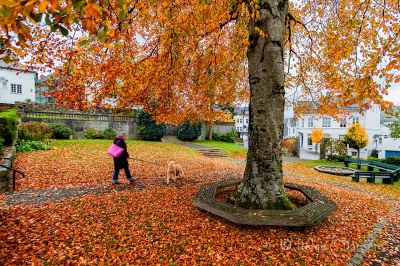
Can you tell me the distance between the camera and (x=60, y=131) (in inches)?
738

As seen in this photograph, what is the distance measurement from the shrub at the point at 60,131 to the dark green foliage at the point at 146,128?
7.06 m

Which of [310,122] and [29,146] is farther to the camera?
A: [310,122]

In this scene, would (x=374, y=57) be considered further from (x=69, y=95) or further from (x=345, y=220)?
(x=69, y=95)

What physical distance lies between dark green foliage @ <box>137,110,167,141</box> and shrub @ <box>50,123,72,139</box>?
23.2 ft

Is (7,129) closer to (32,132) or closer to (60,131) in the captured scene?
(32,132)

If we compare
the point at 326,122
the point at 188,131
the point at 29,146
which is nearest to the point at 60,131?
the point at 29,146

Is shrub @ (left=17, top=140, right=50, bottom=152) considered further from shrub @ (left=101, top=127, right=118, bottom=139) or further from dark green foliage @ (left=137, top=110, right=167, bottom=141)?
dark green foliage @ (left=137, top=110, right=167, bottom=141)

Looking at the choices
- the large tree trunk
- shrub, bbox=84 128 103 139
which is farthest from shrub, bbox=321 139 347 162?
shrub, bbox=84 128 103 139

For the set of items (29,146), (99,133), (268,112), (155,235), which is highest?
(268,112)

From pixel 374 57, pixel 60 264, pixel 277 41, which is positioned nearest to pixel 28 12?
pixel 60 264

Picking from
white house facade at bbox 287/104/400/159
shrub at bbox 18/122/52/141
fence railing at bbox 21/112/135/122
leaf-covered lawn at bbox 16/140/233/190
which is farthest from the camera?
white house facade at bbox 287/104/400/159

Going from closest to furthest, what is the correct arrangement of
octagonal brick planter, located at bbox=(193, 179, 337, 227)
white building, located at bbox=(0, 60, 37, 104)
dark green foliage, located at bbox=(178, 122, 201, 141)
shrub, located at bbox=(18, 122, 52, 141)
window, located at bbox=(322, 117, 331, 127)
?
octagonal brick planter, located at bbox=(193, 179, 337, 227)
shrub, located at bbox=(18, 122, 52, 141)
dark green foliage, located at bbox=(178, 122, 201, 141)
white building, located at bbox=(0, 60, 37, 104)
window, located at bbox=(322, 117, 331, 127)

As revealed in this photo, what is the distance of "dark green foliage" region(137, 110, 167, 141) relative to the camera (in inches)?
969

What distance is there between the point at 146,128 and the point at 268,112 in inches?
814
